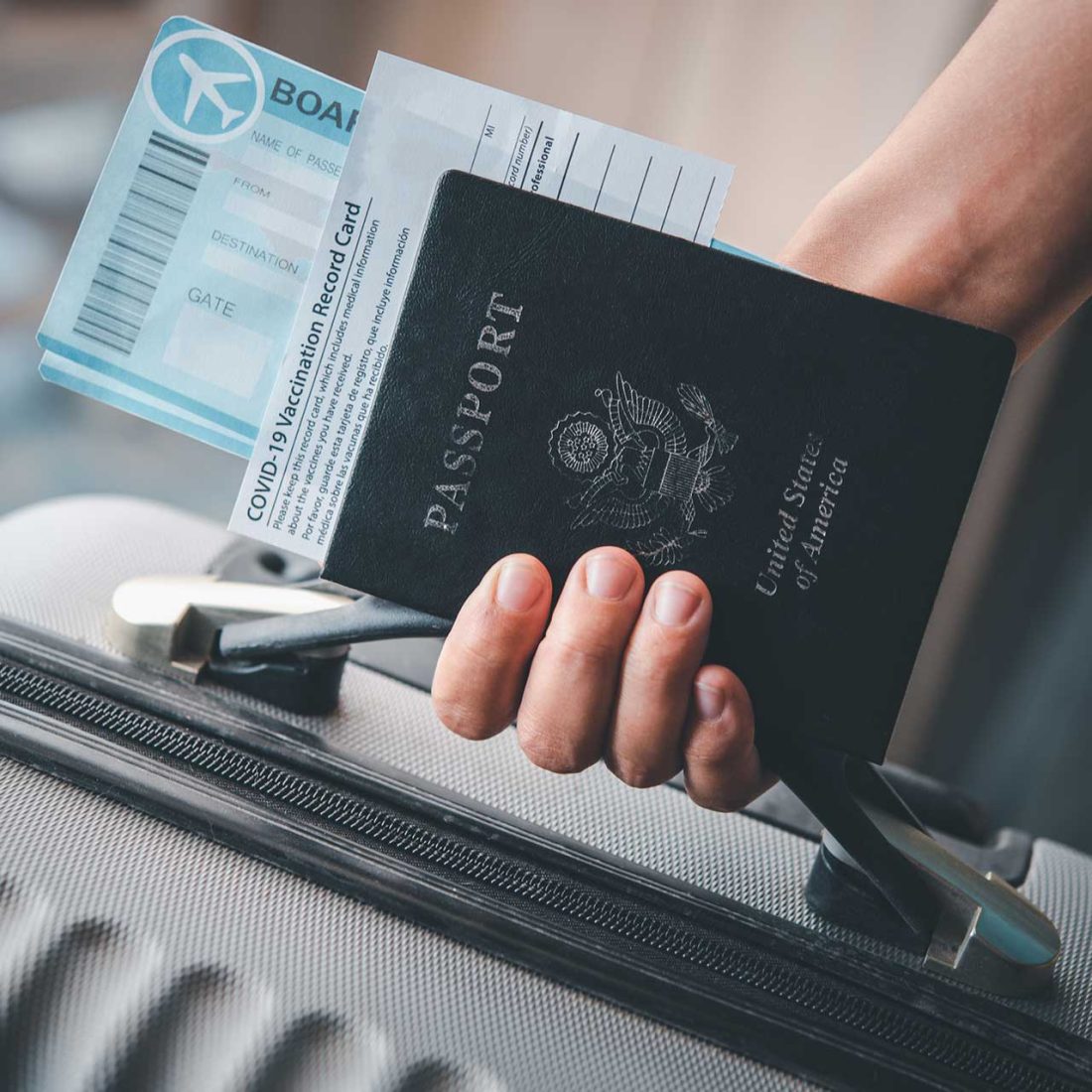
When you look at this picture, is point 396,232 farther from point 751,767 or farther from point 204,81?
point 751,767

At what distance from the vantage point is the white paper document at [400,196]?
411mm

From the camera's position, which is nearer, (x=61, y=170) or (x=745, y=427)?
(x=745, y=427)

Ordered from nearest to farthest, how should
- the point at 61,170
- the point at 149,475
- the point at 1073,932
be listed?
the point at 1073,932
the point at 149,475
the point at 61,170

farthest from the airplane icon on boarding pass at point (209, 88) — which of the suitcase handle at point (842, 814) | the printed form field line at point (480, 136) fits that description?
the suitcase handle at point (842, 814)

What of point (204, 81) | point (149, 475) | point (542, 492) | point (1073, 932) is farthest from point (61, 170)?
point (1073, 932)

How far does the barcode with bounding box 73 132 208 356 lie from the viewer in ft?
1.43

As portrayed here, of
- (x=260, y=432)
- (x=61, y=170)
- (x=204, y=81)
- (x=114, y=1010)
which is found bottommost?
(x=114, y=1010)

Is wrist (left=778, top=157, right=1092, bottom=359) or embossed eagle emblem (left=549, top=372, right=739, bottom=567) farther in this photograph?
wrist (left=778, top=157, right=1092, bottom=359)

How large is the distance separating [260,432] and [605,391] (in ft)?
0.49

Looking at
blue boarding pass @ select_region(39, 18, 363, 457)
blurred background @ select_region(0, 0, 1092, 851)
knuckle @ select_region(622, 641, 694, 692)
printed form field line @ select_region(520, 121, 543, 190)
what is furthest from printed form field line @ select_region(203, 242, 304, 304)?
blurred background @ select_region(0, 0, 1092, 851)

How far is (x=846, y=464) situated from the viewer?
0.39 m

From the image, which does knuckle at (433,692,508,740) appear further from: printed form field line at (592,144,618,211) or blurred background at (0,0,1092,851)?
blurred background at (0,0,1092,851)

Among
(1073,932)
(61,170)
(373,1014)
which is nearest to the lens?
(373,1014)

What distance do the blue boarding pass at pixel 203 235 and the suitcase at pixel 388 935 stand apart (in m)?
0.15
